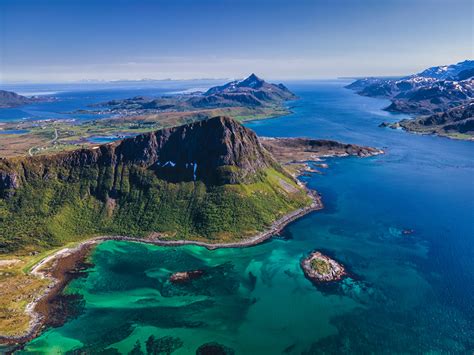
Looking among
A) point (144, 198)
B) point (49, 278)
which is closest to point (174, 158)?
point (144, 198)

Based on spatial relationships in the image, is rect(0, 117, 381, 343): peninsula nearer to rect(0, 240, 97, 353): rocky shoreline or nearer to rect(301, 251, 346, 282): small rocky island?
rect(0, 240, 97, 353): rocky shoreline

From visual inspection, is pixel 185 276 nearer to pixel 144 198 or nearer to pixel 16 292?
pixel 16 292

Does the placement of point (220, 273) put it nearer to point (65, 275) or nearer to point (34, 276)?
point (65, 275)

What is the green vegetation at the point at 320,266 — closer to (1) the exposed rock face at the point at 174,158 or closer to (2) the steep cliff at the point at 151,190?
(2) the steep cliff at the point at 151,190

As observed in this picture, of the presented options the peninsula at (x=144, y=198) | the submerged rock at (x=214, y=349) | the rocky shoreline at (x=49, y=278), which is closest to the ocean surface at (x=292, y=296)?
the submerged rock at (x=214, y=349)

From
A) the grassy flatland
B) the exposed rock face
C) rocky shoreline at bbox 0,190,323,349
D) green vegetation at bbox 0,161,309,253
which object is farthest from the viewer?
the exposed rock face

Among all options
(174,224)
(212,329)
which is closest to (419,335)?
(212,329)

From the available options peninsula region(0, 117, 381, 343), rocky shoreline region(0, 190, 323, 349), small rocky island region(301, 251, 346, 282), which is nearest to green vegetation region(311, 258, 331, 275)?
small rocky island region(301, 251, 346, 282)
